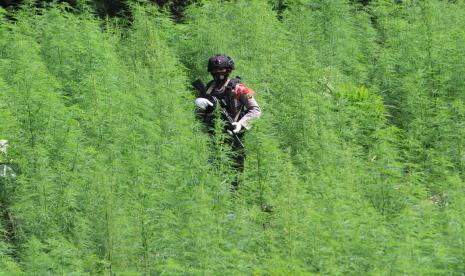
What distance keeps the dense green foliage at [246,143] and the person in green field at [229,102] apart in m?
0.18

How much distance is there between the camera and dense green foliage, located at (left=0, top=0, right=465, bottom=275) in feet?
31.0

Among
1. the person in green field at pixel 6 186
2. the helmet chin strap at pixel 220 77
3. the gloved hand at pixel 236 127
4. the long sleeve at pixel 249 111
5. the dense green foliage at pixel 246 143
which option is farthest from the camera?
the helmet chin strap at pixel 220 77

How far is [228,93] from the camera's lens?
12258 mm

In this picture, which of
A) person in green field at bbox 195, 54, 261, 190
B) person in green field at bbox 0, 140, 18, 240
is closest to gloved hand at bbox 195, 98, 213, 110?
person in green field at bbox 195, 54, 261, 190

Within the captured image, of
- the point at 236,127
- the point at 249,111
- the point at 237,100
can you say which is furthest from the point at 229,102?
the point at 236,127

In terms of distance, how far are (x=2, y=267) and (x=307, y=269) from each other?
Answer: 2870 millimetres

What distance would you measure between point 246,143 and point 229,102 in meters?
0.53

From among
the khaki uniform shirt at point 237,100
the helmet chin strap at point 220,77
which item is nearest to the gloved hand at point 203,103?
the khaki uniform shirt at point 237,100

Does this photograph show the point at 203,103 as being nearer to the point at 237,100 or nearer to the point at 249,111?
the point at 237,100

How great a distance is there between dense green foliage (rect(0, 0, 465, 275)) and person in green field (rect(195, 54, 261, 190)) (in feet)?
0.59

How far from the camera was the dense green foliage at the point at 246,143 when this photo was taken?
9.46 metres

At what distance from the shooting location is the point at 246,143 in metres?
12.2

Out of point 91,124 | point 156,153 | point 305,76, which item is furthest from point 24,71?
point 305,76

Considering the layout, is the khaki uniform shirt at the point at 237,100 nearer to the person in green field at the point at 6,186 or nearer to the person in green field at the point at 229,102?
the person in green field at the point at 229,102
